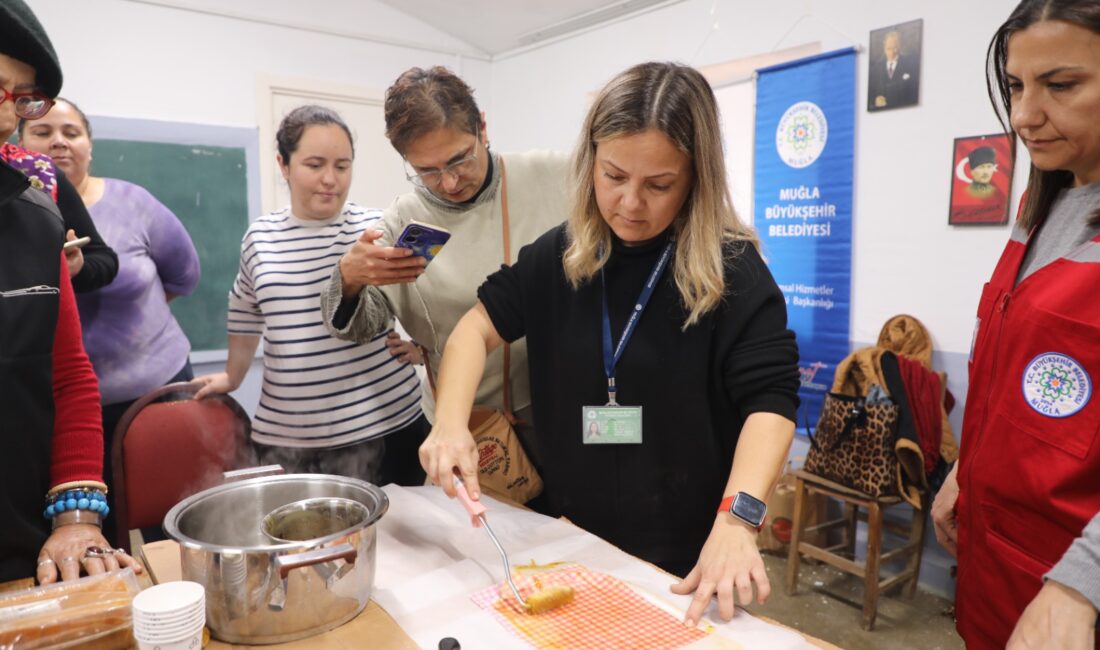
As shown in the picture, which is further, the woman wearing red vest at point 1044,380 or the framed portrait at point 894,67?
the framed portrait at point 894,67

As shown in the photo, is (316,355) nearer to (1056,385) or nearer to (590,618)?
(590,618)

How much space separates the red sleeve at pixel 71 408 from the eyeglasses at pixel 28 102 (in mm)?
250

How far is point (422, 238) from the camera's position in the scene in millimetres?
1428

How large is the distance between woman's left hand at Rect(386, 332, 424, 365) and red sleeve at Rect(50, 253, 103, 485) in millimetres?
844

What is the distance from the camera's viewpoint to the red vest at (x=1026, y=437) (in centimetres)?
107

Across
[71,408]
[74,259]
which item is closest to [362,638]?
[71,408]

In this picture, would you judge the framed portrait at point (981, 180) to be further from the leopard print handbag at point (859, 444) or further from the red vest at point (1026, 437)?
the red vest at point (1026, 437)

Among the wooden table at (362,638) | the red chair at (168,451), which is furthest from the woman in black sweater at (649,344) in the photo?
the red chair at (168,451)

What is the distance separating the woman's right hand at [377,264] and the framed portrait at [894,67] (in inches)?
103

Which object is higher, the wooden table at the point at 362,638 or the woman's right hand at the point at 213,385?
the woman's right hand at the point at 213,385

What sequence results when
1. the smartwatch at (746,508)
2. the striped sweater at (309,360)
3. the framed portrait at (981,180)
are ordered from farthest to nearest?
the framed portrait at (981,180) → the striped sweater at (309,360) → the smartwatch at (746,508)

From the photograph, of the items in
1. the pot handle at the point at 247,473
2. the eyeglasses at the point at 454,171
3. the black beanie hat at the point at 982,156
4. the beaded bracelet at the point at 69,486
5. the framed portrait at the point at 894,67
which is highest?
the framed portrait at the point at 894,67

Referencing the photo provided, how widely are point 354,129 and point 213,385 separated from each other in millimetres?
2733

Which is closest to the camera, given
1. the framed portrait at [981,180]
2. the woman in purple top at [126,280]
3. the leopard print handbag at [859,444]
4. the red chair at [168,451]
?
the red chair at [168,451]
